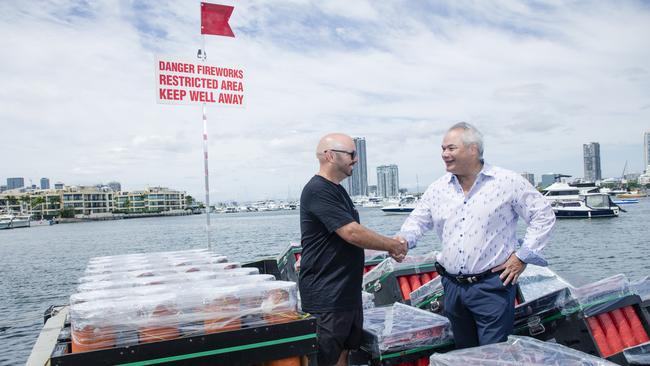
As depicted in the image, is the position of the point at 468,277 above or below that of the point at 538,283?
above

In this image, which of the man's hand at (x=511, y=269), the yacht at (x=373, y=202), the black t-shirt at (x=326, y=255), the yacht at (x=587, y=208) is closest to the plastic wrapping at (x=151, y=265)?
the black t-shirt at (x=326, y=255)

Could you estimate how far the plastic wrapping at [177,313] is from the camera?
288 centimetres

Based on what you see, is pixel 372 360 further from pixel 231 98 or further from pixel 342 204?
pixel 231 98

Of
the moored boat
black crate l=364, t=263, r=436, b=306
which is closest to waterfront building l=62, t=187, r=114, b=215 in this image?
the moored boat

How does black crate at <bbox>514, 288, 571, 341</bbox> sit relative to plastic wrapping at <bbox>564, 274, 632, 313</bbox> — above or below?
below

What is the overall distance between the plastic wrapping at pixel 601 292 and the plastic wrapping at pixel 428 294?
1314 mm

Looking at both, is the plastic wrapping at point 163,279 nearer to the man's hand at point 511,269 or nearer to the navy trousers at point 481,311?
the navy trousers at point 481,311

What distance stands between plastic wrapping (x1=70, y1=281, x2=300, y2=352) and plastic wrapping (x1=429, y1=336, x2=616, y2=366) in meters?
1.01

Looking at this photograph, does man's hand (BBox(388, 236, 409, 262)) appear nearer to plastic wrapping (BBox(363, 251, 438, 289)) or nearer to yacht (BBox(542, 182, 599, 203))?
plastic wrapping (BBox(363, 251, 438, 289))

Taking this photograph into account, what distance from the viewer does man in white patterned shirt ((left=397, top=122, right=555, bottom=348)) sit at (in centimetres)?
379

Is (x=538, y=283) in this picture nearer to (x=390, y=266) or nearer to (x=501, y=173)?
(x=390, y=266)

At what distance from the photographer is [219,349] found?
3.05m

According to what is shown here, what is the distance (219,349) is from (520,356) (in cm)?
176

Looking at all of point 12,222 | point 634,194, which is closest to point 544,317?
point 12,222
